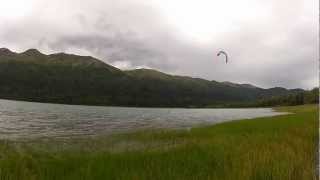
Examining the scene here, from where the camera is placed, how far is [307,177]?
41.6 ft

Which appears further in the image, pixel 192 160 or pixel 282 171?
pixel 192 160

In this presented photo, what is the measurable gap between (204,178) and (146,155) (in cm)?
533

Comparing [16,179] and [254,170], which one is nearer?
[16,179]

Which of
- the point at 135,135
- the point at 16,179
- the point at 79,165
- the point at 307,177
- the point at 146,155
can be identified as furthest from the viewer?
the point at 135,135

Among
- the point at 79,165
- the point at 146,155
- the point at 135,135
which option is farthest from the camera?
the point at 135,135

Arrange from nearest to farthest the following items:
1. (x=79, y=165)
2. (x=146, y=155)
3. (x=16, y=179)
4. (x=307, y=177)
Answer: (x=16, y=179) → (x=307, y=177) → (x=79, y=165) → (x=146, y=155)

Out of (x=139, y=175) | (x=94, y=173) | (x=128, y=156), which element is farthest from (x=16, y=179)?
(x=128, y=156)

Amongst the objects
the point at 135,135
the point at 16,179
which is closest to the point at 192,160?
the point at 16,179

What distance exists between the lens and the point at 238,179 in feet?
40.7

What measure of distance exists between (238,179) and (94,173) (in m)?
5.03

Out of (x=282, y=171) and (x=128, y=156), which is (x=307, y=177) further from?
(x=128, y=156)

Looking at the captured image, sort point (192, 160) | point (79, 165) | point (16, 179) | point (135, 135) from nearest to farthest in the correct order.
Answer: point (16, 179) < point (79, 165) < point (192, 160) < point (135, 135)

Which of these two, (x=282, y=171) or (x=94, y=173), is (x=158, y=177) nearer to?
(x=94, y=173)

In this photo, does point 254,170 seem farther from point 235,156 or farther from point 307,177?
point 235,156
